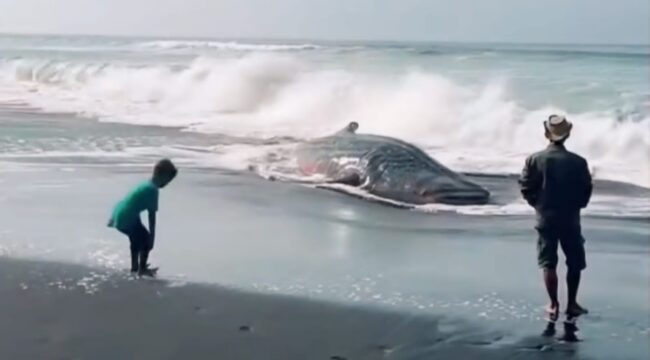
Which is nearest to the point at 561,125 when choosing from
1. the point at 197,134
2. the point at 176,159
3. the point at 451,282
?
the point at 451,282

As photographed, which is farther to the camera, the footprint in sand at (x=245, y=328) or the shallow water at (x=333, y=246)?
the shallow water at (x=333, y=246)

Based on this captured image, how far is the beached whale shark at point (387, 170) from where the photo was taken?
13234 mm

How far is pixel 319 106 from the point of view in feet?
87.2

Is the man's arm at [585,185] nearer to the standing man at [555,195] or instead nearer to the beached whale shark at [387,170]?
the standing man at [555,195]

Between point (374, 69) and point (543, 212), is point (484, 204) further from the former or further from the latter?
point (374, 69)

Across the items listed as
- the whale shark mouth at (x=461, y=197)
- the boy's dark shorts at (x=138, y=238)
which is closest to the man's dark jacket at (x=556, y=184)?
the boy's dark shorts at (x=138, y=238)

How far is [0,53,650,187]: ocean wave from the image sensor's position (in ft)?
71.4

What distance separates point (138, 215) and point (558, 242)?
305cm

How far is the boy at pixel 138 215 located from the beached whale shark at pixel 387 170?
5150mm

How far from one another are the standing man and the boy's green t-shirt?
8.79ft

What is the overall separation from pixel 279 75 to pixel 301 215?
18.5 meters

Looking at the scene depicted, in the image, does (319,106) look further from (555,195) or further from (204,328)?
(204,328)

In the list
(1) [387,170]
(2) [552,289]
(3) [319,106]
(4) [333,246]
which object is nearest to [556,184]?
(2) [552,289]

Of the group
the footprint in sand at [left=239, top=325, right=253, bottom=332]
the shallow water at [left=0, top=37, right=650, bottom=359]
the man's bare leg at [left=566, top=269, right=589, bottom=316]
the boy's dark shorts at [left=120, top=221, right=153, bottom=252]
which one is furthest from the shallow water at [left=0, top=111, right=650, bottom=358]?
the footprint in sand at [left=239, top=325, right=253, bottom=332]
